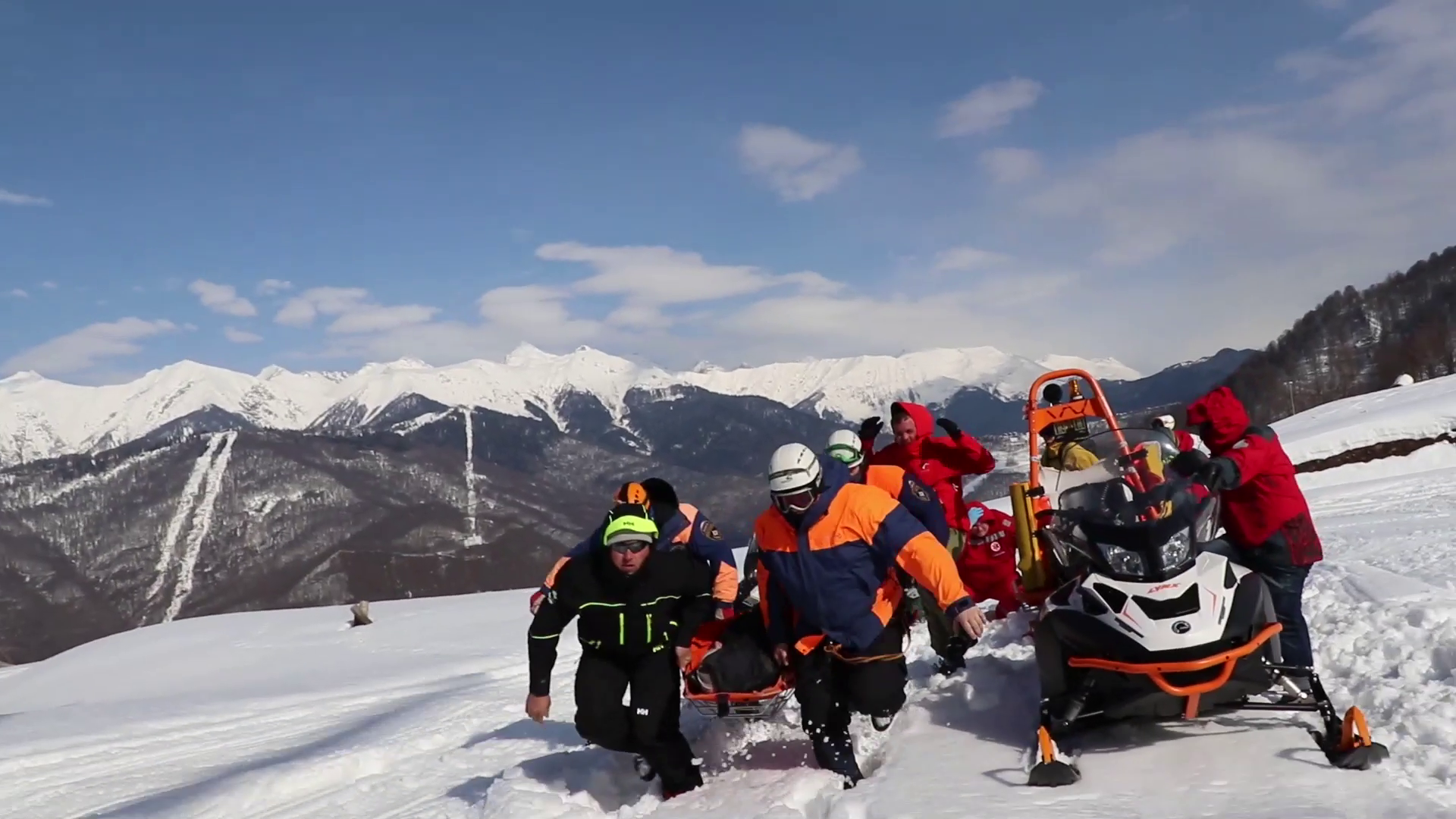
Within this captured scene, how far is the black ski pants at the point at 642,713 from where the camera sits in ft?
16.8

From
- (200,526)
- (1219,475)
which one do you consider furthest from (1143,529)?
(200,526)

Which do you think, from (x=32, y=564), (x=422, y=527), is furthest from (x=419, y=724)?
(x=32, y=564)

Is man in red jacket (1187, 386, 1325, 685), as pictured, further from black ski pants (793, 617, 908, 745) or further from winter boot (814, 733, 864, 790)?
winter boot (814, 733, 864, 790)

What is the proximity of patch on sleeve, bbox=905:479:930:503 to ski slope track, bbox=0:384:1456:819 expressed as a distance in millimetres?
1078

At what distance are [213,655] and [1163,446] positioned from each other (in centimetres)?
1862

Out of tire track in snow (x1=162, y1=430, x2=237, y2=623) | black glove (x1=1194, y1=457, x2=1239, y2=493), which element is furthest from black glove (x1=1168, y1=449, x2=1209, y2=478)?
tire track in snow (x1=162, y1=430, x2=237, y2=623)

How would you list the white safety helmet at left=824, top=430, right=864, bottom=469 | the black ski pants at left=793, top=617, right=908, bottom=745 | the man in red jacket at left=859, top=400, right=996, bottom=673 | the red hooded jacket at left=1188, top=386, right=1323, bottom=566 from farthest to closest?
1. the man in red jacket at left=859, top=400, right=996, bottom=673
2. the white safety helmet at left=824, top=430, right=864, bottom=469
3. the red hooded jacket at left=1188, top=386, right=1323, bottom=566
4. the black ski pants at left=793, top=617, right=908, bottom=745

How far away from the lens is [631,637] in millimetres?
5301

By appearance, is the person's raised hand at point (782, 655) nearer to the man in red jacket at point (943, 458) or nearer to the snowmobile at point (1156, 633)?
the snowmobile at point (1156, 633)

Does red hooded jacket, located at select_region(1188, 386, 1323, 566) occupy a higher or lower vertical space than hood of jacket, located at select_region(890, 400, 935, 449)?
lower

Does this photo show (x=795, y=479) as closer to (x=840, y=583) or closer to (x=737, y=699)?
(x=840, y=583)

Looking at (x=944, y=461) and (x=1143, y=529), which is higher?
(x=944, y=461)

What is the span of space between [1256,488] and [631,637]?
3313 millimetres

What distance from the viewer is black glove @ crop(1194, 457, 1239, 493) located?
4727 millimetres
